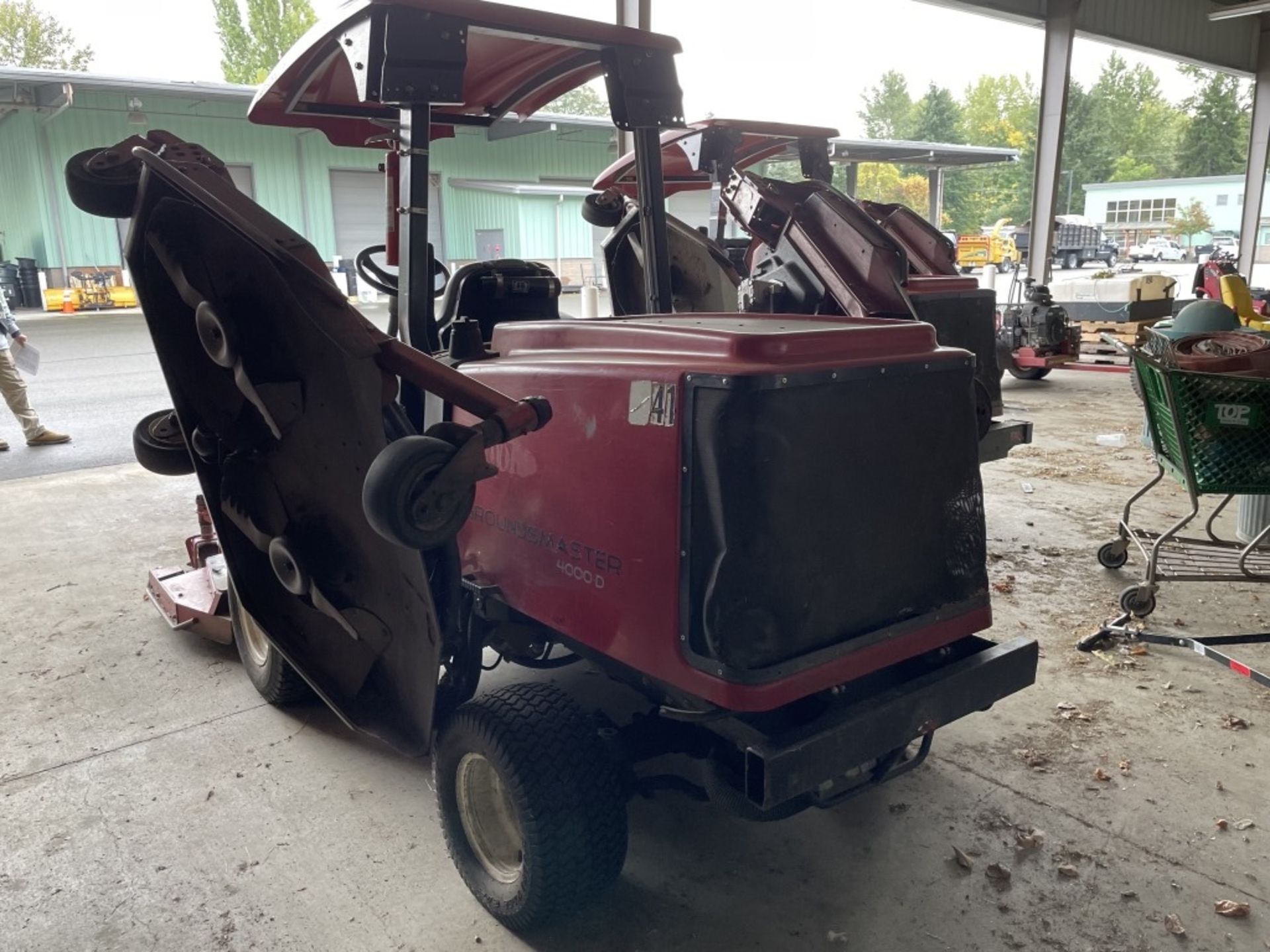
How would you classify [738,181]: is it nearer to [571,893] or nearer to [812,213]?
[812,213]

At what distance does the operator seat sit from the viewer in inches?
115

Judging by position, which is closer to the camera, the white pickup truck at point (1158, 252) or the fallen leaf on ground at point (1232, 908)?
the fallen leaf on ground at point (1232, 908)

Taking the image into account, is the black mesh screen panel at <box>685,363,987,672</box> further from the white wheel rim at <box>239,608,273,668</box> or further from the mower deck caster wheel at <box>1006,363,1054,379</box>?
the mower deck caster wheel at <box>1006,363,1054,379</box>

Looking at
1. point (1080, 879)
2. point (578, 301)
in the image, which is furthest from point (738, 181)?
point (578, 301)

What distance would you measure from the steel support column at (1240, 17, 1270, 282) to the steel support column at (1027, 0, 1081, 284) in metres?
5.52

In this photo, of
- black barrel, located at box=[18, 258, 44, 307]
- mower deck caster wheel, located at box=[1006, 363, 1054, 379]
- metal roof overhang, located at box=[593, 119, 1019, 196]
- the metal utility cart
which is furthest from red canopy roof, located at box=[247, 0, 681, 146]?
black barrel, located at box=[18, 258, 44, 307]

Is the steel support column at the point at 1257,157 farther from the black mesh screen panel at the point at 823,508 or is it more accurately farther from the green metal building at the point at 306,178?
the black mesh screen panel at the point at 823,508

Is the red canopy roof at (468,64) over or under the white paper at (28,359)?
over

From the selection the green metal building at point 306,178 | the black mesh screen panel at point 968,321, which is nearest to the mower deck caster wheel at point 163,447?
the black mesh screen panel at point 968,321

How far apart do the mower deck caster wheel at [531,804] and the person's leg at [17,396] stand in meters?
6.74

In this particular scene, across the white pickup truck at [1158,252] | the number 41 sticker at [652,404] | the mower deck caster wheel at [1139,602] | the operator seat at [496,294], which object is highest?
the white pickup truck at [1158,252]

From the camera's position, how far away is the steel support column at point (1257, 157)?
1530 centimetres

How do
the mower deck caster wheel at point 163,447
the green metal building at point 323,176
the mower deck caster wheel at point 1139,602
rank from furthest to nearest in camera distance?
the green metal building at point 323,176 → the mower deck caster wheel at point 1139,602 → the mower deck caster wheel at point 163,447

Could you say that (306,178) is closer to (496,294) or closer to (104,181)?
(496,294)
